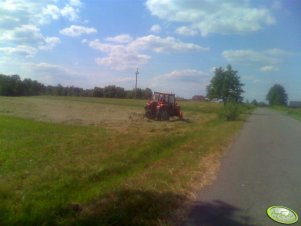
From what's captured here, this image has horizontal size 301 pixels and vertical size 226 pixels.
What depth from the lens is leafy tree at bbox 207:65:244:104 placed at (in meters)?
67.2

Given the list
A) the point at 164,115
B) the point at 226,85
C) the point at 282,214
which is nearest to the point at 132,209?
the point at 282,214

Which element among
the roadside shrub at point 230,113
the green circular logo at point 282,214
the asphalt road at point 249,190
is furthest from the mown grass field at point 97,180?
the roadside shrub at point 230,113

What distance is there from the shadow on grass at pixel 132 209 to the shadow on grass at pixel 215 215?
0.33 meters

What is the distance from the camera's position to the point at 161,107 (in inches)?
1063

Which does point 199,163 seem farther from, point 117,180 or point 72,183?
point 72,183

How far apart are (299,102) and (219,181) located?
16587 centimetres

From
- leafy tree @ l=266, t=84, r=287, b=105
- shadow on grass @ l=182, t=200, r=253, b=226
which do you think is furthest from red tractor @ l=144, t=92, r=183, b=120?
leafy tree @ l=266, t=84, r=287, b=105

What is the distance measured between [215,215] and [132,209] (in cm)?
134

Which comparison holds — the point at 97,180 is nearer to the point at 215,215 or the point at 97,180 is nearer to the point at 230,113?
the point at 215,215

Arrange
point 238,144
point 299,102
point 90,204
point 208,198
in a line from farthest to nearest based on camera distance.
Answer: point 299,102 < point 238,144 < point 208,198 < point 90,204

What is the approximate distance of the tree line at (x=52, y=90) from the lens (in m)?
86.7

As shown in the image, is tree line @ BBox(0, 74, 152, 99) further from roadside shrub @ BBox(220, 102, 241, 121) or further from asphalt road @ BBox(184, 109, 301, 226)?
asphalt road @ BBox(184, 109, 301, 226)

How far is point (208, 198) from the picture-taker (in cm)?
652

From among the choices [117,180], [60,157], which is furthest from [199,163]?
[60,157]
